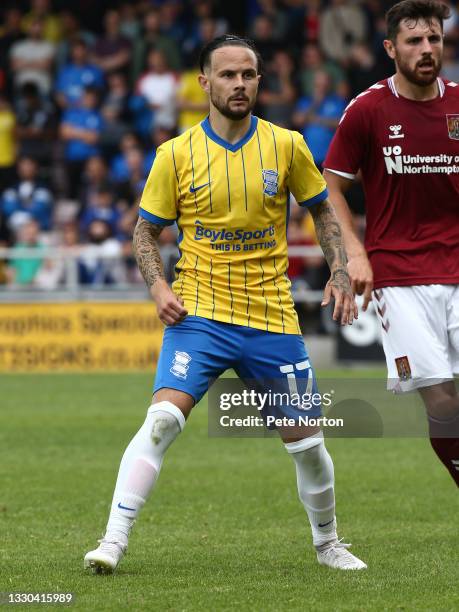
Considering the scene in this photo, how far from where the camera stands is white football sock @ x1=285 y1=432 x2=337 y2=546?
20.3 feet

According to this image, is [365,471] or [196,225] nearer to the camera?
[196,225]

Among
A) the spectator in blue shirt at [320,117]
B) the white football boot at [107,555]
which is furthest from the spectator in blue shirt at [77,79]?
the white football boot at [107,555]

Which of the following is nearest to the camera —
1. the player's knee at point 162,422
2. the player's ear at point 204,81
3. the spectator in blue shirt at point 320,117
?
the player's knee at point 162,422

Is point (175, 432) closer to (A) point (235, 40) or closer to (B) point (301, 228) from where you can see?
(A) point (235, 40)

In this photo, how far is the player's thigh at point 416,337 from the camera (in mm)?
6348

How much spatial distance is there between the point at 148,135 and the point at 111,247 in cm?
284

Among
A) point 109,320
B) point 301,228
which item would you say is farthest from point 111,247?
point 301,228

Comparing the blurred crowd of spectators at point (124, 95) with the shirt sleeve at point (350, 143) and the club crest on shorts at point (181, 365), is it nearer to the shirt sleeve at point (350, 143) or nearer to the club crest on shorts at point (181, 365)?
the shirt sleeve at point (350, 143)

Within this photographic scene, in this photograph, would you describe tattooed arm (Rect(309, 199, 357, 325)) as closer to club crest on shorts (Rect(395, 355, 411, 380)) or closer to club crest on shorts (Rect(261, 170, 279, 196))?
club crest on shorts (Rect(261, 170, 279, 196))

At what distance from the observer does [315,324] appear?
1791cm

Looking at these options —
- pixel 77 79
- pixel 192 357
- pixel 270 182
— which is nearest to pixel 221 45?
pixel 270 182

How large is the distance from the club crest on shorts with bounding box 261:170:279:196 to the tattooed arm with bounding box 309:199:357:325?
0.31 meters

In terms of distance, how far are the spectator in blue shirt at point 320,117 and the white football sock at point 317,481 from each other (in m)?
12.5

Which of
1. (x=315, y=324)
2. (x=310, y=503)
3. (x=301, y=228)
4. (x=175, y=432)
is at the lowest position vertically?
(x=315, y=324)
